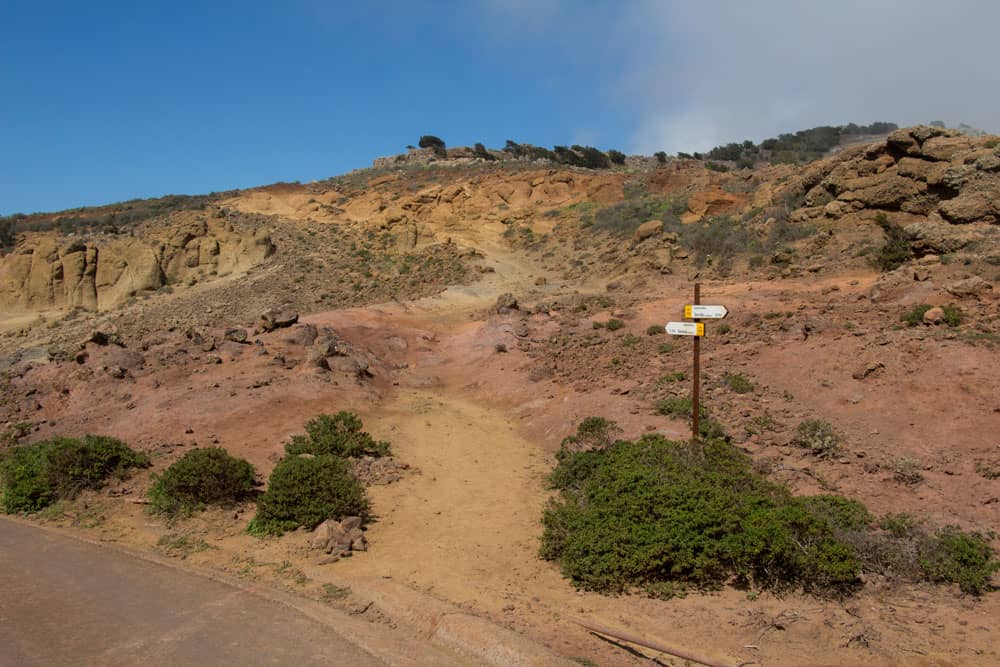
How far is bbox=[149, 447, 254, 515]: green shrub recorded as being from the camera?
852 centimetres

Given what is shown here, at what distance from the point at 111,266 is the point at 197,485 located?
87.9ft

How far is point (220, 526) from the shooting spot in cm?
809

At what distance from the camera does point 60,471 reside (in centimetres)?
917

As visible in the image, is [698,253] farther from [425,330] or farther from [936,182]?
[425,330]

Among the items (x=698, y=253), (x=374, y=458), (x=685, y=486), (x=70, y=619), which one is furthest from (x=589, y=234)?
(x=70, y=619)

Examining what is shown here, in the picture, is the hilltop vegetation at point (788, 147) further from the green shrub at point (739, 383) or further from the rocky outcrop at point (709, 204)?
the green shrub at point (739, 383)

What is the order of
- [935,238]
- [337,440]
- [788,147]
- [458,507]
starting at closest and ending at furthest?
[458,507], [337,440], [935,238], [788,147]

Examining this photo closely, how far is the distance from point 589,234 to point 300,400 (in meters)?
20.5

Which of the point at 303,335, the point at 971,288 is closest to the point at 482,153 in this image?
the point at 303,335

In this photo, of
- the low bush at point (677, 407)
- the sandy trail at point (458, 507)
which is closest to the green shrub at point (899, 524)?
the sandy trail at point (458, 507)

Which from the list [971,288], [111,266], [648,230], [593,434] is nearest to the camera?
[593,434]

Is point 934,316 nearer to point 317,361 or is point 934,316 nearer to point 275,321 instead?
point 317,361

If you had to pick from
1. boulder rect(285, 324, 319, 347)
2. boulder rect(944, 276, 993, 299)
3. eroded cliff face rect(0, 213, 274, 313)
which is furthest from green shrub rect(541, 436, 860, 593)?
eroded cliff face rect(0, 213, 274, 313)

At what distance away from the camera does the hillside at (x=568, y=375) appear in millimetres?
5859
